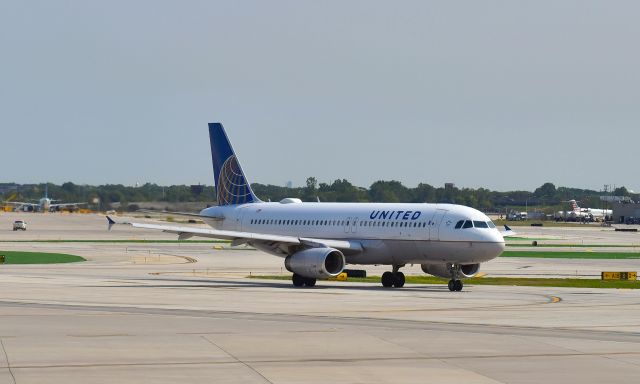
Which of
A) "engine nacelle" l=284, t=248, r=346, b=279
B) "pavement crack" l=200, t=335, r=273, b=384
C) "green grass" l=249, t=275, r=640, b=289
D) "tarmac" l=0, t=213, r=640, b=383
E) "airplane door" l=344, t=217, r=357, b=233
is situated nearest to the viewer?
"pavement crack" l=200, t=335, r=273, b=384

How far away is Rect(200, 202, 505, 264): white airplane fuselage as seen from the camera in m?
55.0

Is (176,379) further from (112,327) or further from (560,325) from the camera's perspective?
(560,325)

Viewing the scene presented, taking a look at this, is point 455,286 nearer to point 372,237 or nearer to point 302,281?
point 372,237

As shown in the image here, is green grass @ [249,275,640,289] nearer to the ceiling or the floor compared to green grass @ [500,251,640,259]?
nearer to the floor

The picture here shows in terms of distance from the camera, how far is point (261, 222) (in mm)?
64562

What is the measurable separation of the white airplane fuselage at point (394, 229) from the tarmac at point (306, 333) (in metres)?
1.79

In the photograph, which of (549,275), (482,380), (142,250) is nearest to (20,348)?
(482,380)

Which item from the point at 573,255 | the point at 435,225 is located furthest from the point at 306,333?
the point at 573,255

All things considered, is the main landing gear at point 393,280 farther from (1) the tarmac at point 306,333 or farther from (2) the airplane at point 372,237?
(1) the tarmac at point 306,333

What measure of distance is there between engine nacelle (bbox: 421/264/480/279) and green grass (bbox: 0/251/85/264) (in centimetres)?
2956

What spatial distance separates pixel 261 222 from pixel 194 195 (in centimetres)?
9929

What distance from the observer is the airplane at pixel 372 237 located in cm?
5519

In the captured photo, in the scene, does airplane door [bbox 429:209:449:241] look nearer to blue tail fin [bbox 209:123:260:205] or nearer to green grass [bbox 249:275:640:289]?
green grass [bbox 249:275:640:289]

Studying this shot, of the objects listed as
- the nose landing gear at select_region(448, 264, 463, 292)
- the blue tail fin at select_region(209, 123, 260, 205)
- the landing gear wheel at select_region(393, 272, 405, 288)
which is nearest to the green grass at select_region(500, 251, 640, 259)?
the blue tail fin at select_region(209, 123, 260, 205)
